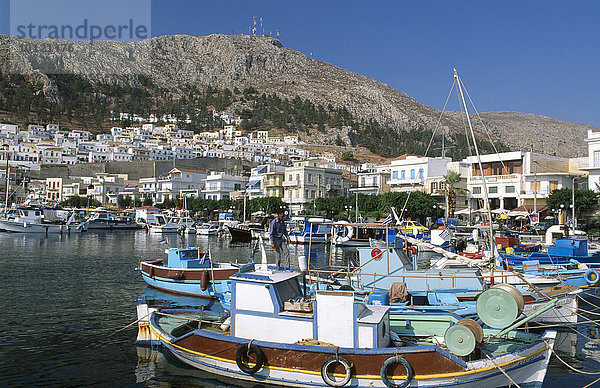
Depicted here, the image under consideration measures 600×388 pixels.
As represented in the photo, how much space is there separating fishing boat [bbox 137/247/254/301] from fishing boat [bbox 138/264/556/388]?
8.29 meters

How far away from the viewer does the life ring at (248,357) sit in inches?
397

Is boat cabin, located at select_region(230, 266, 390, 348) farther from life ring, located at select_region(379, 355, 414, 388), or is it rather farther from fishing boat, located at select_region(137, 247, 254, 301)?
fishing boat, located at select_region(137, 247, 254, 301)

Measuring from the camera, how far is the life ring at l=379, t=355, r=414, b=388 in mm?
9094

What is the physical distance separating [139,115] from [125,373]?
18697cm

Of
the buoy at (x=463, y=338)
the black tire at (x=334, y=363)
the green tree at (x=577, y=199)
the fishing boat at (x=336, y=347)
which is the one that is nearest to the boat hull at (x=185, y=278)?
the fishing boat at (x=336, y=347)

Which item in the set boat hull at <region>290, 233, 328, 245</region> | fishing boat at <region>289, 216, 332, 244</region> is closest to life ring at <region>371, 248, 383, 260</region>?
fishing boat at <region>289, 216, 332, 244</region>

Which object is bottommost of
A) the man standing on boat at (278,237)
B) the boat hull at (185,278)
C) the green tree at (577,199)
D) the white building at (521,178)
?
the boat hull at (185,278)

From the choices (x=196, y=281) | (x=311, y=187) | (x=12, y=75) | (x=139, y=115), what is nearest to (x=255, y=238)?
(x=311, y=187)

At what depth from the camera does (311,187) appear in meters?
79.8

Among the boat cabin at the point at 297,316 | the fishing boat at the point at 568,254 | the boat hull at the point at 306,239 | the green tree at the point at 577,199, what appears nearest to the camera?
the boat cabin at the point at 297,316

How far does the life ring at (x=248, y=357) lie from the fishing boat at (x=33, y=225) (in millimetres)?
58981

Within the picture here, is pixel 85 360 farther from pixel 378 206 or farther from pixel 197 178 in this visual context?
pixel 197 178

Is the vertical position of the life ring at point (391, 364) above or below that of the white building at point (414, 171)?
below

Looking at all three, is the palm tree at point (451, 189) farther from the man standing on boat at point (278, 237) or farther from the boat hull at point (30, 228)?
the boat hull at point (30, 228)
